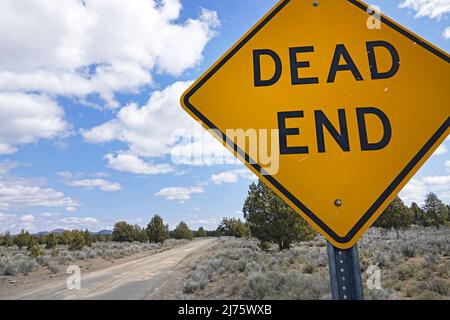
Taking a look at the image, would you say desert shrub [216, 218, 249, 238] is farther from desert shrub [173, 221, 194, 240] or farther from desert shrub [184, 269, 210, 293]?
desert shrub [184, 269, 210, 293]

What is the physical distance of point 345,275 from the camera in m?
1.48

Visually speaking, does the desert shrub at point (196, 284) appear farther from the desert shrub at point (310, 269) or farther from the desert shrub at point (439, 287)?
the desert shrub at point (439, 287)

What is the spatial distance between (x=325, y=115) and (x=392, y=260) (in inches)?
569

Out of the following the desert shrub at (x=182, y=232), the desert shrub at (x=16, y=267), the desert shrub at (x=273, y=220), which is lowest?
the desert shrub at (x=182, y=232)

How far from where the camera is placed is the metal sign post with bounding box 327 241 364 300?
1.46 meters

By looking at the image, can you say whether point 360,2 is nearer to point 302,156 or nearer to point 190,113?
point 302,156

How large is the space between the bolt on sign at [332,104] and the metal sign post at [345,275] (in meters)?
0.06

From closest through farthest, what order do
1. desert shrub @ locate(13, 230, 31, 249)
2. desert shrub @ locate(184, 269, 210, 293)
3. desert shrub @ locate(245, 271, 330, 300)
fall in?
1. desert shrub @ locate(245, 271, 330, 300)
2. desert shrub @ locate(184, 269, 210, 293)
3. desert shrub @ locate(13, 230, 31, 249)

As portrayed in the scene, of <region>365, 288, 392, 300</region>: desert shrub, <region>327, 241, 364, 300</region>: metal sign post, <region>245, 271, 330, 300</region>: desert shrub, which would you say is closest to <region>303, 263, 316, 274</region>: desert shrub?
<region>245, 271, 330, 300</region>: desert shrub

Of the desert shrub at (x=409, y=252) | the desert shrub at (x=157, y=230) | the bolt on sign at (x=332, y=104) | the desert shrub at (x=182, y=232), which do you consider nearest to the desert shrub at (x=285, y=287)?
the bolt on sign at (x=332, y=104)

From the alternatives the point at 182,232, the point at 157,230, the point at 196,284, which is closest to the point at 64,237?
the point at 157,230

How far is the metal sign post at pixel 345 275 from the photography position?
57.7 inches

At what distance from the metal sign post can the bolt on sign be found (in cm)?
6
